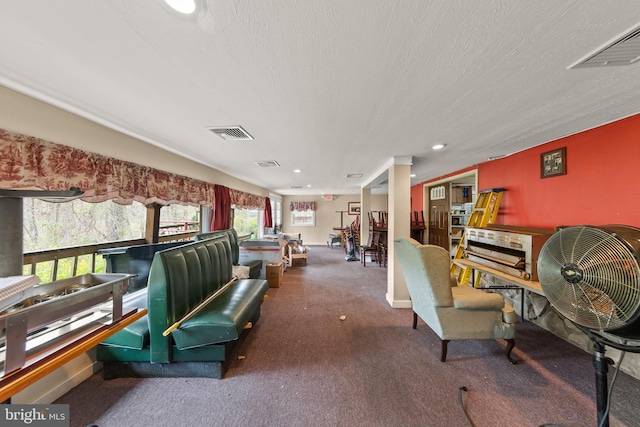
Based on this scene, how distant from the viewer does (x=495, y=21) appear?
2.89 ft

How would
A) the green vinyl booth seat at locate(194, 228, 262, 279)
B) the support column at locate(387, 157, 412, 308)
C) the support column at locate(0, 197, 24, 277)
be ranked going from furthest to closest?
the green vinyl booth seat at locate(194, 228, 262, 279) < the support column at locate(387, 157, 412, 308) < the support column at locate(0, 197, 24, 277)

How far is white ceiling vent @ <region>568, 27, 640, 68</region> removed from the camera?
3.15 ft

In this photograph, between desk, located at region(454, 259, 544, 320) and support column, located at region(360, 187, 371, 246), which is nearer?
desk, located at region(454, 259, 544, 320)

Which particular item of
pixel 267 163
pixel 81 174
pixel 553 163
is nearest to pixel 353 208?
pixel 267 163

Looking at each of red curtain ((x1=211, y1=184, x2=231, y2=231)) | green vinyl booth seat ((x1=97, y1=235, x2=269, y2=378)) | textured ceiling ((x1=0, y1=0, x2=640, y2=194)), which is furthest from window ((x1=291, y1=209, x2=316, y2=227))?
green vinyl booth seat ((x1=97, y1=235, x2=269, y2=378))

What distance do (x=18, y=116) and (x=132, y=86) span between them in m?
0.91

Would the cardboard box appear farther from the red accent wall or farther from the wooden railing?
the red accent wall

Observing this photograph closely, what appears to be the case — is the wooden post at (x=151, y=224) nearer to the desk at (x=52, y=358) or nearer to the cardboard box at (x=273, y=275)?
the cardboard box at (x=273, y=275)

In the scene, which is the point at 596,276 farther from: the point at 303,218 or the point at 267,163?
the point at 303,218

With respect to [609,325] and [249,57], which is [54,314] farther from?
[609,325]

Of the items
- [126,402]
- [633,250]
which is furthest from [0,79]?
[633,250]

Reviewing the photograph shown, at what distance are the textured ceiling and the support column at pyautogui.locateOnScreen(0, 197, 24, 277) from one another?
81cm

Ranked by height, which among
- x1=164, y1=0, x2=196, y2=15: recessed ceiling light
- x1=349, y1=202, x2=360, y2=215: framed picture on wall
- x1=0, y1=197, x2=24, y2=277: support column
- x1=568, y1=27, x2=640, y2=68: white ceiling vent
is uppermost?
x1=568, y1=27, x2=640, y2=68: white ceiling vent

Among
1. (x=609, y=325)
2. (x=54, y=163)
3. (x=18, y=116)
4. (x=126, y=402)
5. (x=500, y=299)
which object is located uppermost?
(x=18, y=116)
